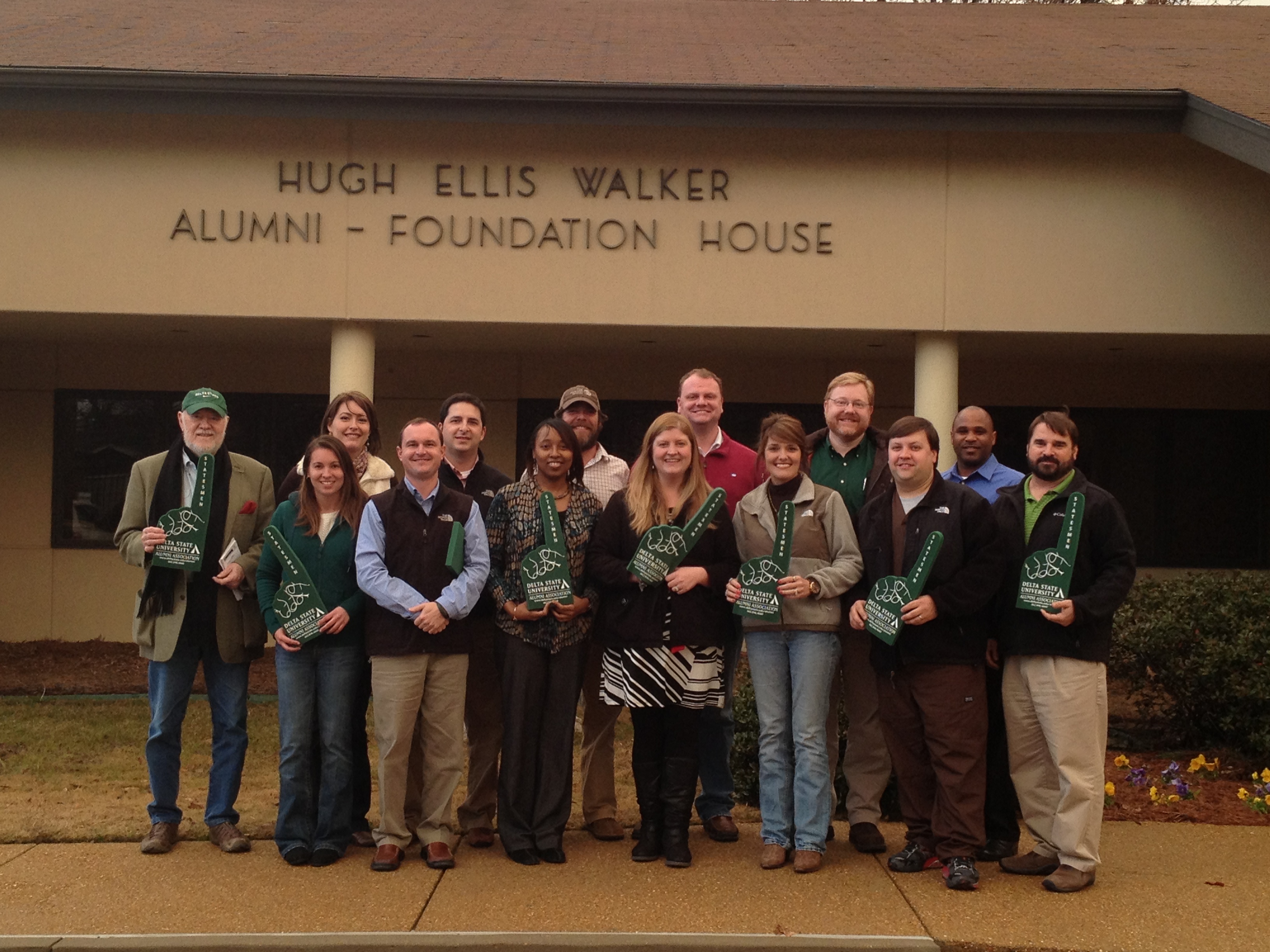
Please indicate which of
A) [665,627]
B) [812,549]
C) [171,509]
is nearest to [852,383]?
[812,549]

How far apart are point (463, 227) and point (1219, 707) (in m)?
6.53

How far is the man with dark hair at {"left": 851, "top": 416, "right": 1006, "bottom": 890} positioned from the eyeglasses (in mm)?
269

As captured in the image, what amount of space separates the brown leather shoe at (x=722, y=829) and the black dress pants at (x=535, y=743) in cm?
79

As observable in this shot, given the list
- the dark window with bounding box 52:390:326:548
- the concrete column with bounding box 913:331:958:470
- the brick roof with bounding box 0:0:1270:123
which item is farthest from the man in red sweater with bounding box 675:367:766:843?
the dark window with bounding box 52:390:326:548

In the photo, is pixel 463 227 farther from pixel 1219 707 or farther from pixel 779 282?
pixel 1219 707

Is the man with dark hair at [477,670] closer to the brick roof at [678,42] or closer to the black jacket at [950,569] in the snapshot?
the black jacket at [950,569]

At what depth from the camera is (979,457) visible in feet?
20.0

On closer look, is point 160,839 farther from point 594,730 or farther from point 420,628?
point 594,730

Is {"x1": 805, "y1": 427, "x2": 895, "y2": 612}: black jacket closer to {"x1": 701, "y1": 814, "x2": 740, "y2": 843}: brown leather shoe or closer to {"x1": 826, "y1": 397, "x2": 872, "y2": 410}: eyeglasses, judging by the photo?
{"x1": 826, "y1": 397, "x2": 872, "y2": 410}: eyeglasses

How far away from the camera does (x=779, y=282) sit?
10.3 meters

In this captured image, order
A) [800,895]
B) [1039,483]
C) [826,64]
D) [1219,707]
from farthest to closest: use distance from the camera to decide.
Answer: [826,64] → [1219,707] → [1039,483] → [800,895]

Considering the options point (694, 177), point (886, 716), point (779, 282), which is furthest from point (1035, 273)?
point (886, 716)

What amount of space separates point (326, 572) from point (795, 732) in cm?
221

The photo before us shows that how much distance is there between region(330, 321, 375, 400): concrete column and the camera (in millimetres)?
10453
